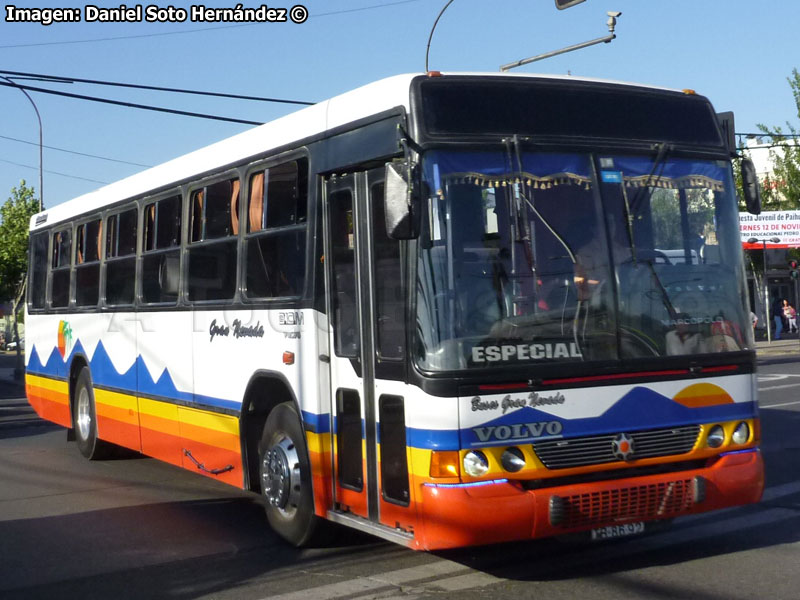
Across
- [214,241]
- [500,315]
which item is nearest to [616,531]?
[500,315]

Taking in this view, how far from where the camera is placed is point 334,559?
735 centimetres

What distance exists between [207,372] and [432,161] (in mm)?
3681

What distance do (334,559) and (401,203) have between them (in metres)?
2.70

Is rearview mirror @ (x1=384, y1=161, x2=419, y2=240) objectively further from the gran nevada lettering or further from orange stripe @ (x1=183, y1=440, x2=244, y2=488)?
orange stripe @ (x1=183, y1=440, x2=244, y2=488)

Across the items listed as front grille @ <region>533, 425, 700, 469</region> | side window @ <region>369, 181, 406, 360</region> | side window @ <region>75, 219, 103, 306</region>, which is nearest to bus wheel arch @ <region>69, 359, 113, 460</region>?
side window @ <region>75, 219, 103, 306</region>

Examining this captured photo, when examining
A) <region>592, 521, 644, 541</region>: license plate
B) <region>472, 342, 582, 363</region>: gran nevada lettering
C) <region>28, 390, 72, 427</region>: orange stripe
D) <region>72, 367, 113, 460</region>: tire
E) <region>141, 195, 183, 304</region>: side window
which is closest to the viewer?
<region>472, 342, 582, 363</region>: gran nevada lettering

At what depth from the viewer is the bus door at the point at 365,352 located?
652 cm

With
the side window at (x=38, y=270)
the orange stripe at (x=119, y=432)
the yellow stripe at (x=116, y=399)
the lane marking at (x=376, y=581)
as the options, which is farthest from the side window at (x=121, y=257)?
the lane marking at (x=376, y=581)

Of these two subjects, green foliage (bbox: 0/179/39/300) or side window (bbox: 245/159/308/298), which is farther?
green foliage (bbox: 0/179/39/300)

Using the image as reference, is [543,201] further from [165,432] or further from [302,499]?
[165,432]

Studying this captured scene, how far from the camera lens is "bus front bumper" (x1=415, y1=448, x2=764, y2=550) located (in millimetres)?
5992

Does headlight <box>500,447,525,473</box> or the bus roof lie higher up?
the bus roof

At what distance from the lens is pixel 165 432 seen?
10227 mm

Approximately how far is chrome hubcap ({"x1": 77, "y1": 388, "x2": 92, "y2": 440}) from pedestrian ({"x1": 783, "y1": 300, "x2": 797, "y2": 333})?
38299 mm
